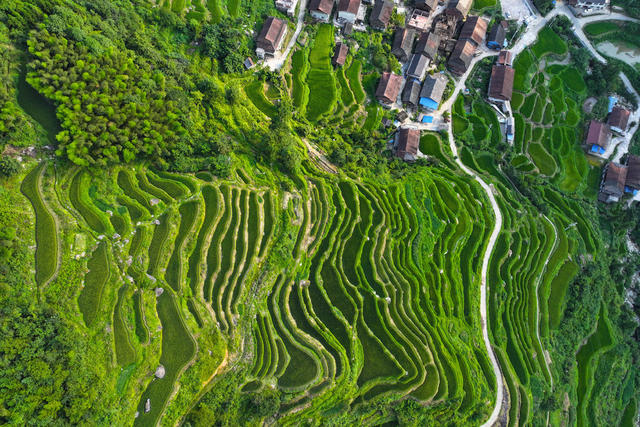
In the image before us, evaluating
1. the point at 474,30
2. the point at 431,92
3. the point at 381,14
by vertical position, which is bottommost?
the point at 431,92

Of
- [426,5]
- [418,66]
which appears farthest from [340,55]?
[426,5]

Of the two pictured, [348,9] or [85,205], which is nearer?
[85,205]

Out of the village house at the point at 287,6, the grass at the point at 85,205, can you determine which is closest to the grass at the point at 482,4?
the village house at the point at 287,6

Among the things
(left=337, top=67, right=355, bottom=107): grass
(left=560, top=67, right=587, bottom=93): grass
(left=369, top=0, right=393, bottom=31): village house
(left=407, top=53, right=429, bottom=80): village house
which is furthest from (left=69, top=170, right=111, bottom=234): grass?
(left=560, top=67, right=587, bottom=93): grass

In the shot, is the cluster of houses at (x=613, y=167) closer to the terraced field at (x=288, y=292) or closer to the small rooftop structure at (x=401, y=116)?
the terraced field at (x=288, y=292)

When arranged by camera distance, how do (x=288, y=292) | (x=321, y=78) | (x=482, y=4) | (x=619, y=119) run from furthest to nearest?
(x=482, y=4), (x=619, y=119), (x=321, y=78), (x=288, y=292)

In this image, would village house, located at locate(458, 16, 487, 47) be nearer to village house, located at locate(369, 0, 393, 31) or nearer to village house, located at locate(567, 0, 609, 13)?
village house, located at locate(369, 0, 393, 31)

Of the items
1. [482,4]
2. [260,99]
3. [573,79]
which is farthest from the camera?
[482,4]

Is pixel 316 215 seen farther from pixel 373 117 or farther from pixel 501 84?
pixel 501 84
